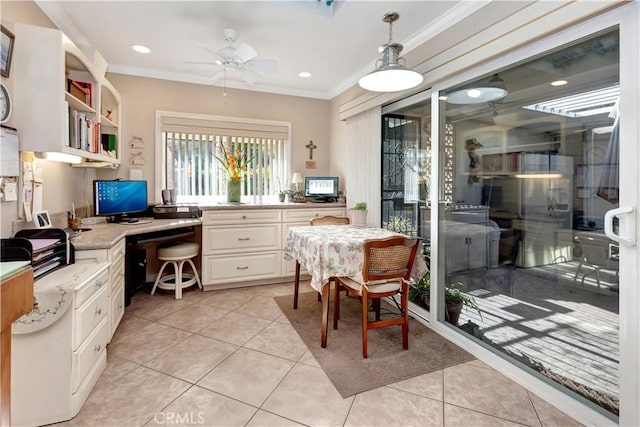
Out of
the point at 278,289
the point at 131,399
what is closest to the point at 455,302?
the point at 278,289

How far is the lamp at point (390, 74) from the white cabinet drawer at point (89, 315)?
221cm

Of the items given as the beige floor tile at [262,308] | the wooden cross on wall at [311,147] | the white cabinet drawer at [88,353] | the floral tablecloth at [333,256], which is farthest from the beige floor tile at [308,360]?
the wooden cross on wall at [311,147]

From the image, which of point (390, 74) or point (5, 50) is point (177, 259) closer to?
point (5, 50)

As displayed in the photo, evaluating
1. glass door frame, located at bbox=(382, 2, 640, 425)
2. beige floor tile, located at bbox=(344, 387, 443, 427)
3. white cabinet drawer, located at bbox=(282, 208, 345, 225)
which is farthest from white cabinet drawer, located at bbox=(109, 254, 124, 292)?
glass door frame, located at bbox=(382, 2, 640, 425)

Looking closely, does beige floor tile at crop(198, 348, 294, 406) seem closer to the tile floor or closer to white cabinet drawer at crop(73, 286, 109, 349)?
the tile floor

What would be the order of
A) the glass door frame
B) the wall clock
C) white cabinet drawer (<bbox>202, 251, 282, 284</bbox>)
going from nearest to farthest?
the glass door frame, the wall clock, white cabinet drawer (<bbox>202, 251, 282, 284</bbox>)

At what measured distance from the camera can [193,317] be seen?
280 cm

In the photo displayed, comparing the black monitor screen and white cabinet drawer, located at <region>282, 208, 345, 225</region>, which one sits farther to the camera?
the black monitor screen

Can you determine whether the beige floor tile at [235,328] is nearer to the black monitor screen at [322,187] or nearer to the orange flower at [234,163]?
the orange flower at [234,163]

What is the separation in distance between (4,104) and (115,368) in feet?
5.61

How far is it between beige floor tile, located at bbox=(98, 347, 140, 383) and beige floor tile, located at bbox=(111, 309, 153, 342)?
31 centimetres

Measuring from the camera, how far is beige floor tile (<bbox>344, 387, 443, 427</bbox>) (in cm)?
156

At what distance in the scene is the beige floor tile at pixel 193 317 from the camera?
2629 mm

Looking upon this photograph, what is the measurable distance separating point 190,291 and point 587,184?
141 inches
